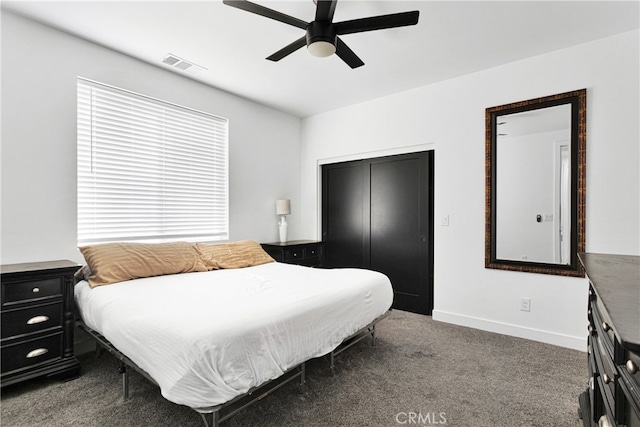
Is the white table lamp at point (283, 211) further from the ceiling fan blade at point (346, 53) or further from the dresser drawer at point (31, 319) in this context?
the dresser drawer at point (31, 319)

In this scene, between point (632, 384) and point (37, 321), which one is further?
point (37, 321)

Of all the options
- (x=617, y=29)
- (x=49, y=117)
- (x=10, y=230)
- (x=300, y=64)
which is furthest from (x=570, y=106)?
(x=10, y=230)

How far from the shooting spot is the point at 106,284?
7.85 ft

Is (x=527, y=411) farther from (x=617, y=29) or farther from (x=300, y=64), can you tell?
(x=300, y=64)

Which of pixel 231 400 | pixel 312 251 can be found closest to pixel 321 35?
pixel 231 400

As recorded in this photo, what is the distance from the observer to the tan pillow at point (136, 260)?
247 cm

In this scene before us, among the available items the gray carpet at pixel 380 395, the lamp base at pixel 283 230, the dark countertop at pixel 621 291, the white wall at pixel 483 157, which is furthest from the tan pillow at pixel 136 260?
the dark countertop at pixel 621 291

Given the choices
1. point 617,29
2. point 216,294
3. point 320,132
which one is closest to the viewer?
point 216,294

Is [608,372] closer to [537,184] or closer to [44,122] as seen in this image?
[537,184]

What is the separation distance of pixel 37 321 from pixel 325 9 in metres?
2.83

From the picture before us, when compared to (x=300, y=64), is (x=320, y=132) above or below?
below

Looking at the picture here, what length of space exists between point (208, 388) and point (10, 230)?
2.23 meters

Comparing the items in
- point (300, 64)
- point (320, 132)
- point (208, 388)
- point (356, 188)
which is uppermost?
point (300, 64)

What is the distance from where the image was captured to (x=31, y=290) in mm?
2158
